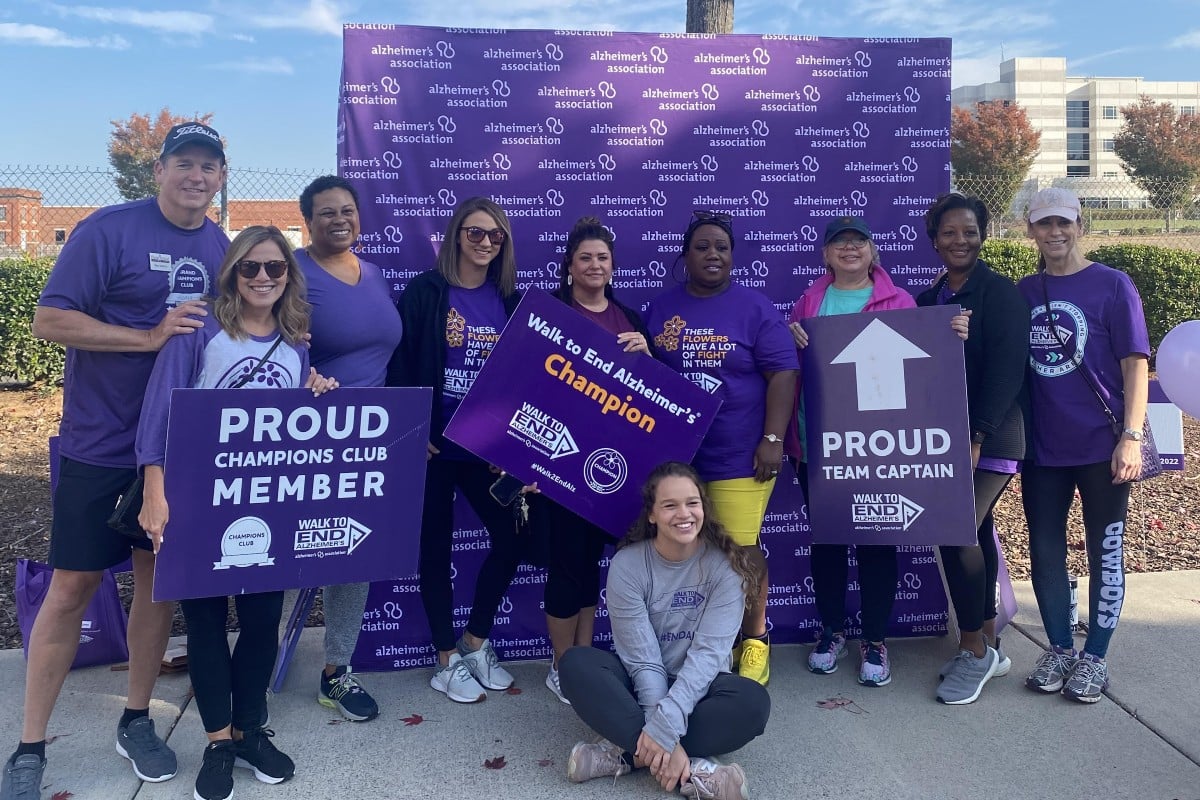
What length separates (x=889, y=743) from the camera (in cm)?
329

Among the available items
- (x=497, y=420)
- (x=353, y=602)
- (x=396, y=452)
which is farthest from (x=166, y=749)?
(x=497, y=420)

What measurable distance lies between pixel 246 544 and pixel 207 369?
1.88ft

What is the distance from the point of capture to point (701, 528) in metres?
3.25

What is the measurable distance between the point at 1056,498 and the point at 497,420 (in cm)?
220

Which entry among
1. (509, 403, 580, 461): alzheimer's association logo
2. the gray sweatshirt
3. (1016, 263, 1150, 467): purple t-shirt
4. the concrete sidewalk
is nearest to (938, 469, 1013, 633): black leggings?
(1016, 263, 1150, 467): purple t-shirt

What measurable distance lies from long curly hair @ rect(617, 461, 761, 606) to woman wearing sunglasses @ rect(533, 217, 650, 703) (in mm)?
290

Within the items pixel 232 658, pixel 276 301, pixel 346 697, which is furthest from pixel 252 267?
pixel 346 697

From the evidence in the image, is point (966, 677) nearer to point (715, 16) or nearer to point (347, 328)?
point (347, 328)

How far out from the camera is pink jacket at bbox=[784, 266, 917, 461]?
3.70 meters

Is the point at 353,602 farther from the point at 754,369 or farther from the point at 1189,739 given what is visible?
the point at 1189,739

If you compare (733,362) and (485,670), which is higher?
(733,362)

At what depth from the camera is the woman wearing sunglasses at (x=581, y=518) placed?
3.46m

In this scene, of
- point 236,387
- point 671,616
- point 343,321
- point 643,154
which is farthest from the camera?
point 643,154

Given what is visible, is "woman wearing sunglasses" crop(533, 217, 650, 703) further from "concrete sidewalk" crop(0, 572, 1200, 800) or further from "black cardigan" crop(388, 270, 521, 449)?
"black cardigan" crop(388, 270, 521, 449)
